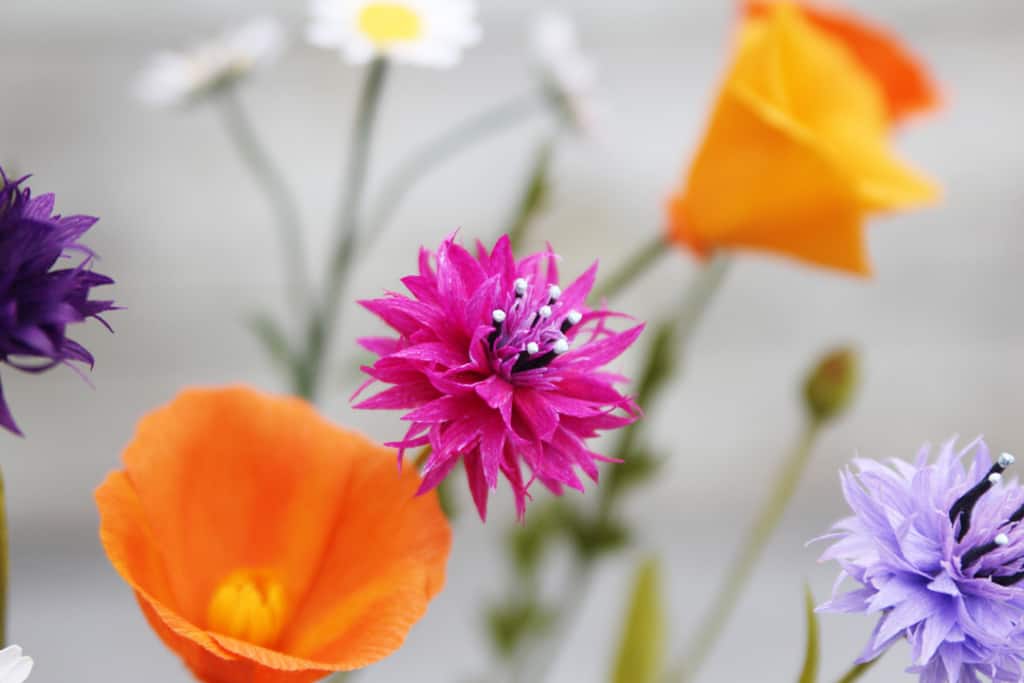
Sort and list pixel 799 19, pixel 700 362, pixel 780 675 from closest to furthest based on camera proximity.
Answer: pixel 799 19, pixel 780 675, pixel 700 362

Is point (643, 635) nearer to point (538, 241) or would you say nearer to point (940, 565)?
point (940, 565)

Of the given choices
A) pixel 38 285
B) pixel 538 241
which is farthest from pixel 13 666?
pixel 538 241

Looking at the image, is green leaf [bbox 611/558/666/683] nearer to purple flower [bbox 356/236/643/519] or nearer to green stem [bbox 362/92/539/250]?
purple flower [bbox 356/236/643/519]

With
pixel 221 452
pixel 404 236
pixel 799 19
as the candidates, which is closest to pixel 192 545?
pixel 221 452

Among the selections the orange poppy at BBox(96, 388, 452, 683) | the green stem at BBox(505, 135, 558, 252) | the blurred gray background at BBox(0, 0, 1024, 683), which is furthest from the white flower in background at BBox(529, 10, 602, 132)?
the blurred gray background at BBox(0, 0, 1024, 683)

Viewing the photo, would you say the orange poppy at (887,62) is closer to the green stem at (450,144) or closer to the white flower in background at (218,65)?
the white flower in background at (218,65)

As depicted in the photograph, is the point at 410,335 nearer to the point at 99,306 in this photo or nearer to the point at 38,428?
the point at 99,306
